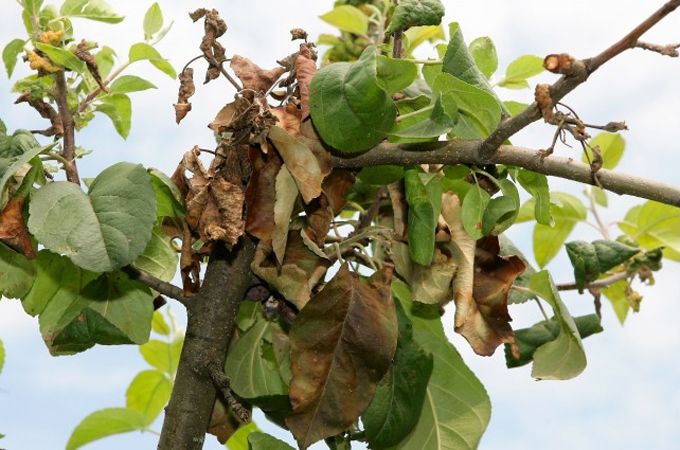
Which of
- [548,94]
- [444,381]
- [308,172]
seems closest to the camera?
[548,94]

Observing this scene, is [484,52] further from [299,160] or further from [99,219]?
[99,219]

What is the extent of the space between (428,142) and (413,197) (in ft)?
0.17

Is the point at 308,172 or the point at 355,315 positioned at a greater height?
the point at 308,172

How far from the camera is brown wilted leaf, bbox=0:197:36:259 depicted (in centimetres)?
83

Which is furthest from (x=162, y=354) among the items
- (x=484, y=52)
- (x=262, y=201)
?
(x=484, y=52)

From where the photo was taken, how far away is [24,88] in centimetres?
105

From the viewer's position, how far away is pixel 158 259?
99cm

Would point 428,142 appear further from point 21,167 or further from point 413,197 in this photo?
point 21,167

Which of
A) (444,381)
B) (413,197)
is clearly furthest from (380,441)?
(413,197)

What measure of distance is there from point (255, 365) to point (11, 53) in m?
0.46

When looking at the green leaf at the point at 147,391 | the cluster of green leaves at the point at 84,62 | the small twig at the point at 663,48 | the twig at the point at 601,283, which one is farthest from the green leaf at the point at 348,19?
the small twig at the point at 663,48

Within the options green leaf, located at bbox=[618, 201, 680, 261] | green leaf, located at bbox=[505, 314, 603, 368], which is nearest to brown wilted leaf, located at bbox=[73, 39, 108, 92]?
green leaf, located at bbox=[505, 314, 603, 368]

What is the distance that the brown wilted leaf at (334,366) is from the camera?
793 mm

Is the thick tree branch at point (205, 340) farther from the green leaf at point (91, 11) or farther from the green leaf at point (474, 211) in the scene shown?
the green leaf at point (91, 11)
